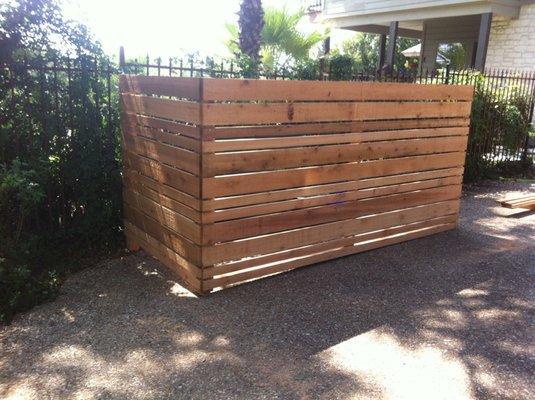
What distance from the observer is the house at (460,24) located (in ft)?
45.4

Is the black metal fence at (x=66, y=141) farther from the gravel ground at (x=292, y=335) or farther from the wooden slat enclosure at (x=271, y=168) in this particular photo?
the gravel ground at (x=292, y=335)

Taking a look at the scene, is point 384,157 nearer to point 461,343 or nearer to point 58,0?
point 461,343

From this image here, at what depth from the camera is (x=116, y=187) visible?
5316 mm

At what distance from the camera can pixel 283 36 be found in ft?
52.9

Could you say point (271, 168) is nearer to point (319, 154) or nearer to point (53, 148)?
point (319, 154)

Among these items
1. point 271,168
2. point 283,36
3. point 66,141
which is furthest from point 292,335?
point 283,36

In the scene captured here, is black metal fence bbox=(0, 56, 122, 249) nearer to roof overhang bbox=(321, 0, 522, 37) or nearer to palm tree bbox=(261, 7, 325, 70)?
palm tree bbox=(261, 7, 325, 70)

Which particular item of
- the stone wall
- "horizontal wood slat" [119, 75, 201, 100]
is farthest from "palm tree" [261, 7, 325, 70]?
"horizontal wood slat" [119, 75, 201, 100]

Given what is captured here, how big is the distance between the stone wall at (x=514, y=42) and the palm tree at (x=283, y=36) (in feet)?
17.9

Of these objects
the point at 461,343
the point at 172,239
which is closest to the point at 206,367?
the point at 172,239

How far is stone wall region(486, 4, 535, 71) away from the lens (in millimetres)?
13841

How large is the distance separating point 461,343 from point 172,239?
2.45m

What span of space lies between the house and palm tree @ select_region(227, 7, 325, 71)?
2.01m

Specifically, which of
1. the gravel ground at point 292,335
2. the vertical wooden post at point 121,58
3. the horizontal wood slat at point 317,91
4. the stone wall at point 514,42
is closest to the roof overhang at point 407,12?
the stone wall at point 514,42
